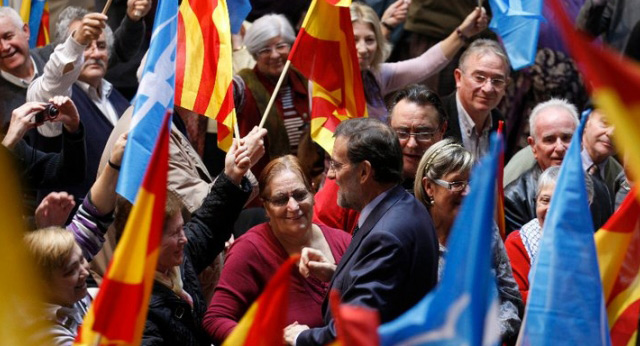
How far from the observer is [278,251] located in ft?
17.9

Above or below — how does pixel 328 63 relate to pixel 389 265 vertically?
below

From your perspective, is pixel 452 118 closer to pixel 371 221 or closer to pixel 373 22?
pixel 373 22

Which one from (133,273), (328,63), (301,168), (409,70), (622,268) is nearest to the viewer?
(133,273)

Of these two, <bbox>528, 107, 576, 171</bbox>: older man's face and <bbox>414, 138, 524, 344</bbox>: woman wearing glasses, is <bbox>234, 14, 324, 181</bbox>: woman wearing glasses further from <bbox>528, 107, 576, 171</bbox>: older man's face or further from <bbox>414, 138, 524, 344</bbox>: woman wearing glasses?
<bbox>414, 138, 524, 344</bbox>: woman wearing glasses

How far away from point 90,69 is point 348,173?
8.53 ft

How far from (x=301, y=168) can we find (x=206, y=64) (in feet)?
3.38

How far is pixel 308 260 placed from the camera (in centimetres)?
504

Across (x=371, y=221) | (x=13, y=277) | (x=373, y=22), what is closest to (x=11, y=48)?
(x=373, y=22)

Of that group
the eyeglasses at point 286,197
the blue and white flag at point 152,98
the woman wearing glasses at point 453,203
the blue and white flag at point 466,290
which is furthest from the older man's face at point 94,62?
the blue and white flag at point 466,290

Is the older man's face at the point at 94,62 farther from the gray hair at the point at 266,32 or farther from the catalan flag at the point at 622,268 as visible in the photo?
the catalan flag at the point at 622,268

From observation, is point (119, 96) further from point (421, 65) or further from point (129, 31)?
point (421, 65)

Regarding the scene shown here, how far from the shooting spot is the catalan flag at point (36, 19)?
7844 mm

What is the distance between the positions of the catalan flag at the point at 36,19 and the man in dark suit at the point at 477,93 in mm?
2610

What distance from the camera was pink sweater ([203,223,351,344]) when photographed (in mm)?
5250
